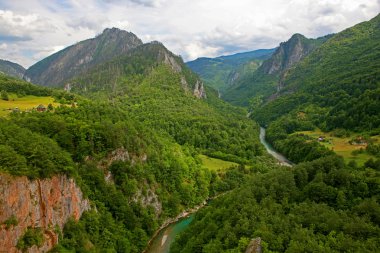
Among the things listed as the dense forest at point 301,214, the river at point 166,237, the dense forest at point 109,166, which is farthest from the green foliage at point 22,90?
the dense forest at point 301,214

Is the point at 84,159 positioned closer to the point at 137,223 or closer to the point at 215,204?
the point at 137,223

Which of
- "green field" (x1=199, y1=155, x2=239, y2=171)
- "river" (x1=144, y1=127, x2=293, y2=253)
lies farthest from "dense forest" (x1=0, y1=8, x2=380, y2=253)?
"green field" (x1=199, y1=155, x2=239, y2=171)

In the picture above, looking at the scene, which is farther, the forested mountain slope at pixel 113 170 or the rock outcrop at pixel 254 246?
the forested mountain slope at pixel 113 170

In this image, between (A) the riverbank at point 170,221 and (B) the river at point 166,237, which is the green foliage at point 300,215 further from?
(A) the riverbank at point 170,221

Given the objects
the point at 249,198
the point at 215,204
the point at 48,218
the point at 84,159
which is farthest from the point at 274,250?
the point at 84,159

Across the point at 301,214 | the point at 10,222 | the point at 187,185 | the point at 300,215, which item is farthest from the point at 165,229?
the point at 10,222

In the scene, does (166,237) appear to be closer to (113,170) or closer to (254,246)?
(113,170)
